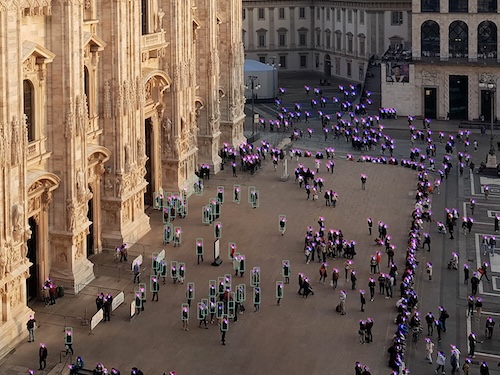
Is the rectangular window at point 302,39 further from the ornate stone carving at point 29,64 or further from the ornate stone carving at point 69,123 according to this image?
the ornate stone carving at point 29,64

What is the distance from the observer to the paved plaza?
43906 millimetres

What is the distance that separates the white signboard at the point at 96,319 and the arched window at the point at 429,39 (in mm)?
69295

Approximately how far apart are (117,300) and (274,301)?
9.01 m

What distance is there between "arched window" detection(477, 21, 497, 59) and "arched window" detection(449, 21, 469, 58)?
1482 mm

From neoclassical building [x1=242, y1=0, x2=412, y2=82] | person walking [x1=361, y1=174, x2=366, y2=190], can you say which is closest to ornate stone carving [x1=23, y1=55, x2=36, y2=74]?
person walking [x1=361, y1=174, x2=366, y2=190]

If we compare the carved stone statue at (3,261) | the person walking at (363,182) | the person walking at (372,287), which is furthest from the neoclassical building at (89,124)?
the person walking at (372,287)

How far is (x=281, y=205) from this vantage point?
70.6 metres

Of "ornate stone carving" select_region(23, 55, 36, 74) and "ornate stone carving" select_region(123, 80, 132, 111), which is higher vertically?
"ornate stone carving" select_region(23, 55, 36, 74)

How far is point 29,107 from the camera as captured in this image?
49.5 meters

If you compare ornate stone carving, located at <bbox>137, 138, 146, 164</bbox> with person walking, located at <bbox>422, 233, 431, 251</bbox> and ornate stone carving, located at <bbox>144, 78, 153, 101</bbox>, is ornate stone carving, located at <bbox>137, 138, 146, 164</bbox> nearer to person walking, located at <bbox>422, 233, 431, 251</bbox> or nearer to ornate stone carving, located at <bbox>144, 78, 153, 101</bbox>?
ornate stone carving, located at <bbox>144, 78, 153, 101</bbox>

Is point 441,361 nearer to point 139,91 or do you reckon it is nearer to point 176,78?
point 139,91

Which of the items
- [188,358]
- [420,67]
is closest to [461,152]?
[420,67]

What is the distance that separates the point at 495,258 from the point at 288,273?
610 inches

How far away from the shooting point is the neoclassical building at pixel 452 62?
103562 mm
